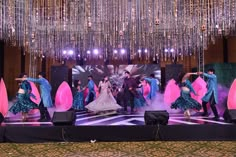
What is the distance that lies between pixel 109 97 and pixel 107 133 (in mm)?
2994

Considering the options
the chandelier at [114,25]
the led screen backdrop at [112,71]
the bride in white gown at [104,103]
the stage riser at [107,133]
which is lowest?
the stage riser at [107,133]

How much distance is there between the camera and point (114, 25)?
771 centimetres

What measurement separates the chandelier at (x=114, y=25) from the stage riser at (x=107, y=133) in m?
2.61

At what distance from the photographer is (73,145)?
4.84 meters

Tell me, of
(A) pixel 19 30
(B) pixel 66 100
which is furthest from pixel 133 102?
(A) pixel 19 30

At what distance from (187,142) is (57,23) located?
5.47m

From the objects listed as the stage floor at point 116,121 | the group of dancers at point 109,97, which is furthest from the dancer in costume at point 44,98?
the stage floor at point 116,121

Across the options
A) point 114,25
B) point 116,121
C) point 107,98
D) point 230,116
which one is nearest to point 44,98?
point 116,121

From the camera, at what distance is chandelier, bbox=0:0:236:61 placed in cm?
680

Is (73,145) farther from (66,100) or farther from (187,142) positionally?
(66,100)

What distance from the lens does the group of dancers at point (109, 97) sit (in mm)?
6008

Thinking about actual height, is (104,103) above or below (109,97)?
below

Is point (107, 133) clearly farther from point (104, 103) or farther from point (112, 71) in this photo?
point (112, 71)

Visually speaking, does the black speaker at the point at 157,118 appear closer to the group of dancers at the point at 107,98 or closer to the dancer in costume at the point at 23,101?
the dancer in costume at the point at 23,101
